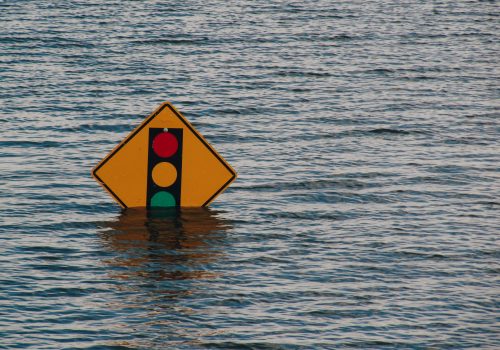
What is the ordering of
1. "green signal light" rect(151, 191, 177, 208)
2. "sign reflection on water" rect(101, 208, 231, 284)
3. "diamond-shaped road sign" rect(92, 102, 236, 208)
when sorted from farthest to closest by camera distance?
1. "green signal light" rect(151, 191, 177, 208)
2. "diamond-shaped road sign" rect(92, 102, 236, 208)
3. "sign reflection on water" rect(101, 208, 231, 284)

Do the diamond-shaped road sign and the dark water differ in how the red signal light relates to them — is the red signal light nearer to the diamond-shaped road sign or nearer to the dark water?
the diamond-shaped road sign

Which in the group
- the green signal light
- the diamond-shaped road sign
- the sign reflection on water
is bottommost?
the sign reflection on water

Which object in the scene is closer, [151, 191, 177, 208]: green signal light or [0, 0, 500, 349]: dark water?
[0, 0, 500, 349]: dark water

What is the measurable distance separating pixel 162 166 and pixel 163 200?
43cm

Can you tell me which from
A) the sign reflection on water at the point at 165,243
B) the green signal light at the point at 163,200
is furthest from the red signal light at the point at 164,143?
the sign reflection on water at the point at 165,243

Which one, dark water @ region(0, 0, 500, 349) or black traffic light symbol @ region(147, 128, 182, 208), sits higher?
black traffic light symbol @ region(147, 128, 182, 208)

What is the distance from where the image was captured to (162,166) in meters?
13.9

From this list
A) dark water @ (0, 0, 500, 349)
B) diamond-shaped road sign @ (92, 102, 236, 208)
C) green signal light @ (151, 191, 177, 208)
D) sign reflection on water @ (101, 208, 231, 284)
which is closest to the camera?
dark water @ (0, 0, 500, 349)

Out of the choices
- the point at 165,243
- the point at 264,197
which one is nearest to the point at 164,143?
the point at 165,243

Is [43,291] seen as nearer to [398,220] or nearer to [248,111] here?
[398,220]

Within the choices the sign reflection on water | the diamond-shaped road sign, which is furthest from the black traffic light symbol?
the sign reflection on water

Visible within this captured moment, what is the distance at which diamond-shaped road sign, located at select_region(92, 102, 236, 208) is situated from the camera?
542 inches

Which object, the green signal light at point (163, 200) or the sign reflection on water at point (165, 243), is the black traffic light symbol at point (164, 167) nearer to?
the green signal light at point (163, 200)

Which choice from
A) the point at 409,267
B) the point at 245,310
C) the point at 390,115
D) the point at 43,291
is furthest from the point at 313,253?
the point at 390,115
